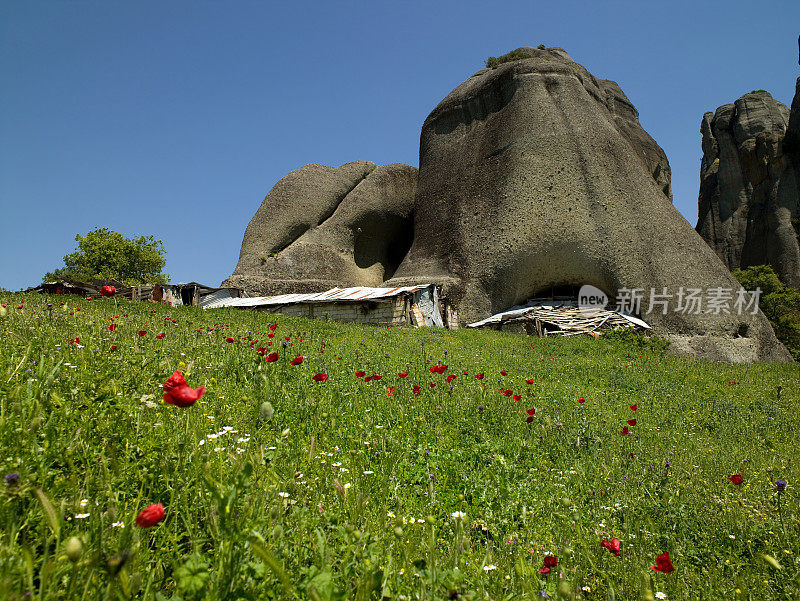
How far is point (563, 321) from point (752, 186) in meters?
50.1

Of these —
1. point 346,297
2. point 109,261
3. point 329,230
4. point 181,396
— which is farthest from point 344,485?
point 109,261

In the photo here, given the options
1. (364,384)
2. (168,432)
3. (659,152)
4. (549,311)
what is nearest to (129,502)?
(168,432)

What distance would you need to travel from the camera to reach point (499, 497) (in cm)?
403

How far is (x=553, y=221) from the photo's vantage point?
30.0 m

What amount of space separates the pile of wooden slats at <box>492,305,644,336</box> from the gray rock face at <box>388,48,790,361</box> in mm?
1772

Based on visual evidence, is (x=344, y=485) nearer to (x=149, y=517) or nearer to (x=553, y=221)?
(x=149, y=517)

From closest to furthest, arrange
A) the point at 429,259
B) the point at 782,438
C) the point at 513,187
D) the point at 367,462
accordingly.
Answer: the point at 367,462 → the point at 782,438 → the point at 513,187 → the point at 429,259

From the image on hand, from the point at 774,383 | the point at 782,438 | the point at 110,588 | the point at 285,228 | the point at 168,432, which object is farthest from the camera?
the point at 285,228

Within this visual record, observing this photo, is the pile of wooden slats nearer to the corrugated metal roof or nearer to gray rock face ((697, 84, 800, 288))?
the corrugated metal roof

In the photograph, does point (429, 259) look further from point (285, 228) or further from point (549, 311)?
point (285, 228)

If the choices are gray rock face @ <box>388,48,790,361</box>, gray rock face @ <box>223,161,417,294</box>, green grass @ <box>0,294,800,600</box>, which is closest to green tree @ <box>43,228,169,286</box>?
gray rock face @ <box>223,161,417,294</box>

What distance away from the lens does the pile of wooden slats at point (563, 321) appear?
27.7 metres

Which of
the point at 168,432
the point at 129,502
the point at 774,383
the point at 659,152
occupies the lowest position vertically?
the point at 774,383

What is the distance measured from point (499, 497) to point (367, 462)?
1.20m
